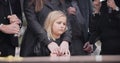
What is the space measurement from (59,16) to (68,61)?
0.65 m

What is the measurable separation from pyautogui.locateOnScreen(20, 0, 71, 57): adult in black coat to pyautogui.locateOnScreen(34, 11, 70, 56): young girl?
0.03 meters

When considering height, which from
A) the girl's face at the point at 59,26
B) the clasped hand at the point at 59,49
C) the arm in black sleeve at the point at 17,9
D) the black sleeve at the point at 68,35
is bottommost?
the clasped hand at the point at 59,49

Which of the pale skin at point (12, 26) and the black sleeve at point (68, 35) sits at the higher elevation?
the pale skin at point (12, 26)

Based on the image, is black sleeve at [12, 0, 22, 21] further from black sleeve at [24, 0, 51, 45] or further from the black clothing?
the black clothing

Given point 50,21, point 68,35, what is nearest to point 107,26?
point 68,35

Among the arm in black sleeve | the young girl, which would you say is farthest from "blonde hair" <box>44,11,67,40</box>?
the arm in black sleeve

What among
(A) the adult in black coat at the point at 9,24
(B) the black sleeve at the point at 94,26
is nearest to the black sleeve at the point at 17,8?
(A) the adult in black coat at the point at 9,24

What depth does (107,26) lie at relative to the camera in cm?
200

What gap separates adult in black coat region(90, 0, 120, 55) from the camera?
1964 mm

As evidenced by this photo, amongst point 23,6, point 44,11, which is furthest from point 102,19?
point 23,6

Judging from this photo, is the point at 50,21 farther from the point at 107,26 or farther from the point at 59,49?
the point at 107,26

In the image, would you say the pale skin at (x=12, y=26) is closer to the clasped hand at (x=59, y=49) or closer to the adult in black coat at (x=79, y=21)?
the clasped hand at (x=59, y=49)

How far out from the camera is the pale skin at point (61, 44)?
195cm

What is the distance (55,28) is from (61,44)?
0.34ft
